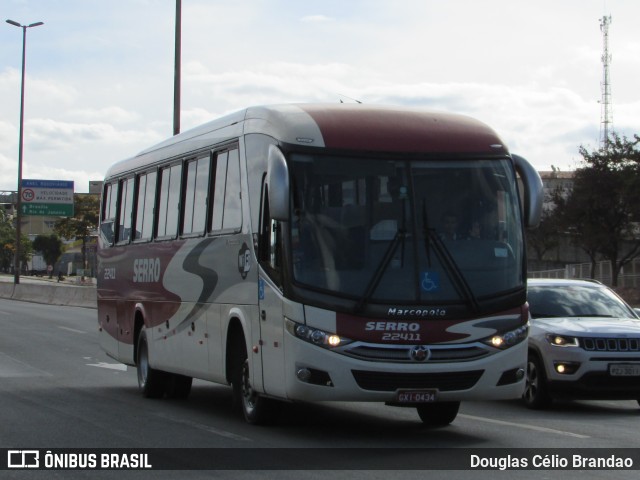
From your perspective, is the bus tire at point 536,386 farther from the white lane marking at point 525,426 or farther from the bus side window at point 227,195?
the bus side window at point 227,195

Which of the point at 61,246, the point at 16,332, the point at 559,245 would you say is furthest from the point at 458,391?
the point at 61,246

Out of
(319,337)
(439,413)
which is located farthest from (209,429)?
(439,413)

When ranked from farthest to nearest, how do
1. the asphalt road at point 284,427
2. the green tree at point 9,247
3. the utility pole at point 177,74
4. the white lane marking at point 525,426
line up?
1. the green tree at point 9,247
2. the utility pole at point 177,74
3. the white lane marking at point 525,426
4. the asphalt road at point 284,427

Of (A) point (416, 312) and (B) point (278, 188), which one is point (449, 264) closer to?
(A) point (416, 312)

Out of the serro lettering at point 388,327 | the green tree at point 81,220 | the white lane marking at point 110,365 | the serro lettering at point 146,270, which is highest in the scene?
the green tree at point 81,220

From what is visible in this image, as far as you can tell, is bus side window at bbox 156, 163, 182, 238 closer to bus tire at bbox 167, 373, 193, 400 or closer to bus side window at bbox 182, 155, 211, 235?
bus side window at bbox 182, 155, 211, 235

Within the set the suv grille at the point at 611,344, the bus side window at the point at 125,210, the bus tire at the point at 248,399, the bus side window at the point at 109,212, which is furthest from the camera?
the bus side window at the point at 109,212

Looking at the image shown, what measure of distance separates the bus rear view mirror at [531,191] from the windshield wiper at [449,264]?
0.97m

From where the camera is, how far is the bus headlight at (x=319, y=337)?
1105cm

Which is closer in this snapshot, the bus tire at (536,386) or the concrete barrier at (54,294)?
the bus tire at (536,386)

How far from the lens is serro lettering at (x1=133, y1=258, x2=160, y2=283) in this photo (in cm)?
1625

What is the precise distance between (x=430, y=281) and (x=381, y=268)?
457 mm

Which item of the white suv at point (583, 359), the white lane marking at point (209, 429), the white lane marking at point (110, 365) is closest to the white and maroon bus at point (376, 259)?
the white lane marking at point (209, 429)

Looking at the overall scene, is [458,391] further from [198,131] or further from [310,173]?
[198,131]
